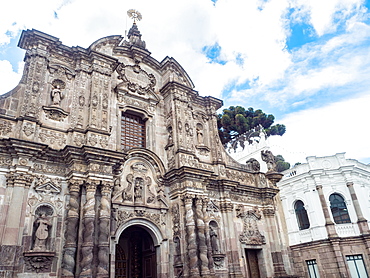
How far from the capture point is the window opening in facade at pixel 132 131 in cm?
1445

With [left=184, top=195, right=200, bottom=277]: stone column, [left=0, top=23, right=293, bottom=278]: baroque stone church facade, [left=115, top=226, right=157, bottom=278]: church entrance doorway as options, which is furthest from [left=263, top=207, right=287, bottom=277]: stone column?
[left=115, top=226, right=157, bottom=278]: church entrance doorway

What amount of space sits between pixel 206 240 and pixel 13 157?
809 centimetres

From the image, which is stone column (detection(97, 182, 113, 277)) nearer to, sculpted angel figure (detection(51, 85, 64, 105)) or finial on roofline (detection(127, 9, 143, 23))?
sculpted angel figure (detection(51, 85, 64, 105))

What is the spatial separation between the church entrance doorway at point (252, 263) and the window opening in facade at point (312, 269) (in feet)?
20.6

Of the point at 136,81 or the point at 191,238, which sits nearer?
the point at 191,238

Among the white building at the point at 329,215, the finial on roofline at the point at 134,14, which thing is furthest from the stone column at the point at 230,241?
the finial on roofline at the point at 134,14

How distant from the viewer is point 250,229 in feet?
51.5

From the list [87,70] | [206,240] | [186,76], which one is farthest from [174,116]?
[206,240]

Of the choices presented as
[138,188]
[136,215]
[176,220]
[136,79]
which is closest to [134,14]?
[136,79]

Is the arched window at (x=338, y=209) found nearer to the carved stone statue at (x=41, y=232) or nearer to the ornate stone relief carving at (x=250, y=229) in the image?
the ornate stone relief carving at (x=250, y=229)

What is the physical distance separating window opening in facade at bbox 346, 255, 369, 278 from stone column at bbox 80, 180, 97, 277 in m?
15.8

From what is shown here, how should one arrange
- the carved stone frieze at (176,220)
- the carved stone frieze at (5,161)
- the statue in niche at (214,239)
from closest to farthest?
1. the carved stone frieze at (5,161)
2. the carved stone frieze at (176,220)
3. the statue in niche at (214,239)

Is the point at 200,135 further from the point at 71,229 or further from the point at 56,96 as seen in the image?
the point at 71,229

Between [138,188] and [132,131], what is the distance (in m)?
3.06
